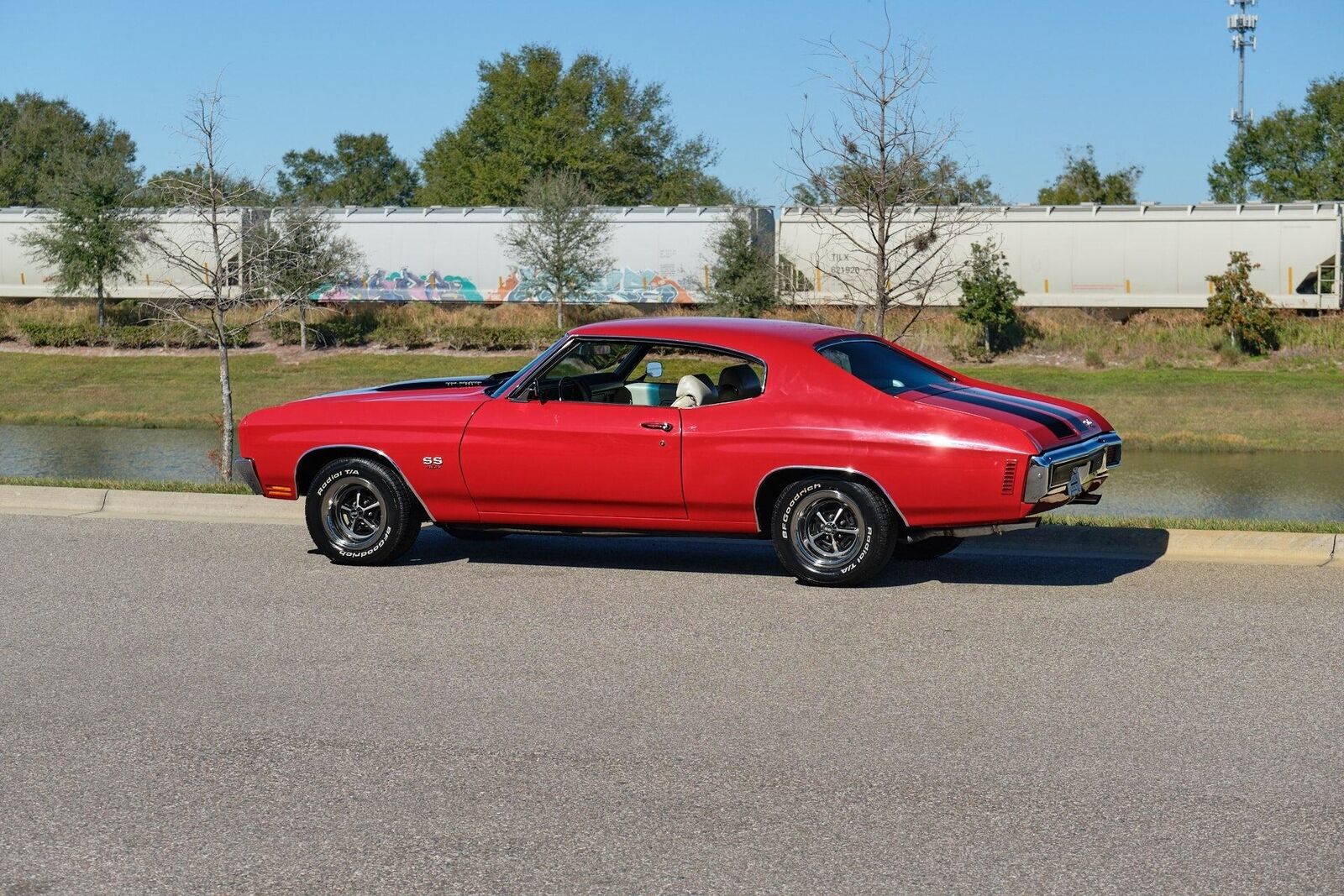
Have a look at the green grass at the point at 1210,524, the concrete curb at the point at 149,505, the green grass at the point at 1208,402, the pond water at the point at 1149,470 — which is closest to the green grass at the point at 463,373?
the green grass at the point at 1208,402

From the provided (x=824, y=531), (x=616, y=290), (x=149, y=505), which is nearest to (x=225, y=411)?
(x=149, y=505)

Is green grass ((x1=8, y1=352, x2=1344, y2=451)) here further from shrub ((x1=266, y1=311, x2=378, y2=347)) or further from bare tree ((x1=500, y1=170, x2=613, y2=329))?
bare tree ((x1=500, y1=170, x2=613, y2=329))

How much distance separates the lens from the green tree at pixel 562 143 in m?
76.2

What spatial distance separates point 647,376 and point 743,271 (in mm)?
30752

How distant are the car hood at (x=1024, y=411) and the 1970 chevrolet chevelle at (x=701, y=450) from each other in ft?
0.06

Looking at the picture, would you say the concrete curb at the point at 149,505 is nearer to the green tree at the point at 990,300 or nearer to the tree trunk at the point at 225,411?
the tree trunk at the point at 225,411

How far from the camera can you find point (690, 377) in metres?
9.13

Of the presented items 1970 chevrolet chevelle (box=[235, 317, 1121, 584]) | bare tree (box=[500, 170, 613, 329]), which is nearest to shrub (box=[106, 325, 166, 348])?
bare tree (box=[500, 170, 613, 329])

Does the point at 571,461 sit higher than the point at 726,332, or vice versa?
the point at 726,332

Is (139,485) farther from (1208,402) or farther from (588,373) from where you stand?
(1208,402)

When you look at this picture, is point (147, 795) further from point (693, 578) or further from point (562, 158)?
point (562, 158)

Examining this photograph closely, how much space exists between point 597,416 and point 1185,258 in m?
33.9

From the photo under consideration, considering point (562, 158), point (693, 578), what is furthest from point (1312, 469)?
point (562, 158)

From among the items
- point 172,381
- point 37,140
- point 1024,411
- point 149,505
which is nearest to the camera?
point 1024,411
